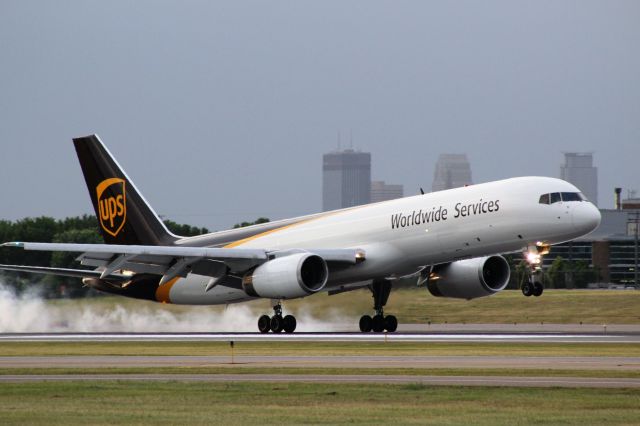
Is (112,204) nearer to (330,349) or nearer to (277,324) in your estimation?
(277,324)

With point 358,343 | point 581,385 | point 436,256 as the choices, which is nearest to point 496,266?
point 436,256

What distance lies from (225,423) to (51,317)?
42.4 m

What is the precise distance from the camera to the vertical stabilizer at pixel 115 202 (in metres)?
57.9

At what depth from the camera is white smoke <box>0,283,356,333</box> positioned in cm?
5788

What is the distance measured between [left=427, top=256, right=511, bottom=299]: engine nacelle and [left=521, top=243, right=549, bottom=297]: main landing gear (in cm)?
537

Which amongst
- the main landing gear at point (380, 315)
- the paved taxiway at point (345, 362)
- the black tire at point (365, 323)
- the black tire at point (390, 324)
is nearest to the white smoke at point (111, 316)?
the black tire at point (365, 323)

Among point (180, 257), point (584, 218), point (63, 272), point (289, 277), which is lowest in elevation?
point (289, 277)

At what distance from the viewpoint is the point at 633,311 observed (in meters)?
66.9

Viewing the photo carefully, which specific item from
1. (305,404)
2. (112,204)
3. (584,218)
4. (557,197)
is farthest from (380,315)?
(305,404)

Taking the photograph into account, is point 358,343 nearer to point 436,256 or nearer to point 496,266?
point 436,256

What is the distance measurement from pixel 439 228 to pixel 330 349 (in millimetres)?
10461

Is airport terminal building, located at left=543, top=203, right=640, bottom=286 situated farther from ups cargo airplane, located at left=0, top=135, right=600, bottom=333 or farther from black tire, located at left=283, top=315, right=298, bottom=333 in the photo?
black tire, located at left=283, top=315, right=298, bottom=333

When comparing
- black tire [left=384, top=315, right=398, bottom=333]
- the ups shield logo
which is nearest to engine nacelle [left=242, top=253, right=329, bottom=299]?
black tire [left=384, top=315, right=398, bottom=333]

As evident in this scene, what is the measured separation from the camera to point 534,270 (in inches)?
1754
